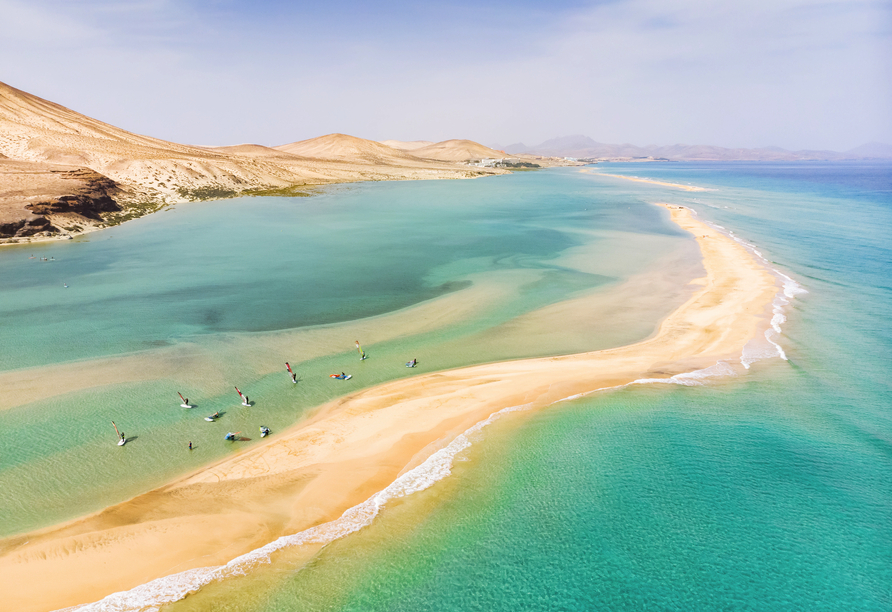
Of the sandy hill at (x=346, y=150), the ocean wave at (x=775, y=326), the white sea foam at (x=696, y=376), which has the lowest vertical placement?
the white sea foam at (x=696, y=376)

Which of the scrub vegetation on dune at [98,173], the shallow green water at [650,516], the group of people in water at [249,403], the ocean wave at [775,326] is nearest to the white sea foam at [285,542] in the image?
the shallow green water at [650,516]

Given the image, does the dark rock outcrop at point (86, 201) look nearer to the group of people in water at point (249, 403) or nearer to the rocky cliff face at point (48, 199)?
the rocky cliff face at point (48, 199)

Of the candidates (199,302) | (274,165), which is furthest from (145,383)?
(274,165)

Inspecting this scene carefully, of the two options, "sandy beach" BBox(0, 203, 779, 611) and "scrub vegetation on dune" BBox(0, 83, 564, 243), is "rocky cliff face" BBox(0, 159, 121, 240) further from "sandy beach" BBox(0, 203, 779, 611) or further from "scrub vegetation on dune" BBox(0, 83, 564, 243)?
"sandy beach" BBox(0, 203, 779, 611)

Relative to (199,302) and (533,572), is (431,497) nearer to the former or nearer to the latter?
(533,572)

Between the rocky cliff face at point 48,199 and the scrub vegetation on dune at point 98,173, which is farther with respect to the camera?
the scrub vegetation on dune at point 98,173

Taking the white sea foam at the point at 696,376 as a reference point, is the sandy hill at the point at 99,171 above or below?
above

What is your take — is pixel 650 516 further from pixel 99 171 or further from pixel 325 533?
pixel 99 171
